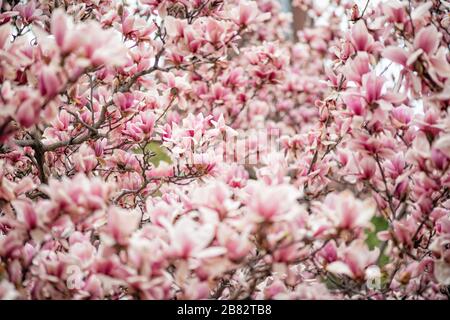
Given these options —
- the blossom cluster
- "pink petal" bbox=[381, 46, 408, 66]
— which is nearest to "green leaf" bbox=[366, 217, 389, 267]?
the blossom cluster

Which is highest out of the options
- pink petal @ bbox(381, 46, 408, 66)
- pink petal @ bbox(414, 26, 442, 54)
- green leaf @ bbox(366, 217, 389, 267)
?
pink petal @ bbox(414, 26, 442, 54)

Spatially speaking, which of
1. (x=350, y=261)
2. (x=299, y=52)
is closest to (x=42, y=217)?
(x=350, y=261)

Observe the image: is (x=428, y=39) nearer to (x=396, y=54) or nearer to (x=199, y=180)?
(x=396, y=54)

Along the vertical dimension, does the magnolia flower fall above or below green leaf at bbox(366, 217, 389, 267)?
above

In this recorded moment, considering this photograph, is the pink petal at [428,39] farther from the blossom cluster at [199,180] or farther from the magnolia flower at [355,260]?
the magnolia flower at [355,260]

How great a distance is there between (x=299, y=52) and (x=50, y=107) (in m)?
3.30

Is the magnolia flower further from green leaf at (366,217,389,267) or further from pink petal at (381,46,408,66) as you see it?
green leaf at (366,217,389,267)

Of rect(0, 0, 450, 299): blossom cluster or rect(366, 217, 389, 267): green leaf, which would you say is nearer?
rect(0, 0, 450, 299): blossom cluster

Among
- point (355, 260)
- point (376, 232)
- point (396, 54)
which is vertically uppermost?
point (396, 54)

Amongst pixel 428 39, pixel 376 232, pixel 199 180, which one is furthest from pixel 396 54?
pixel 376 232

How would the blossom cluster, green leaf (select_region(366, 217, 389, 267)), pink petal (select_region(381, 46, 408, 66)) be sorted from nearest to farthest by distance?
the blossom cluster → pink petal (select_region(381, 46, 408, 66)) → green leaf (select_region(366, 217, 389, 267))

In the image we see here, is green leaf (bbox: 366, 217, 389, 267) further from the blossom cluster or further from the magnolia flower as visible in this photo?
the magnolia flower

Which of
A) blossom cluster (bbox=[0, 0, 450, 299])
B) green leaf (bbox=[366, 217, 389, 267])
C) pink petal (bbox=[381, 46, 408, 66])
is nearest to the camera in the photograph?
blossom cluster (bbox=[0, 0, 450, 299])
